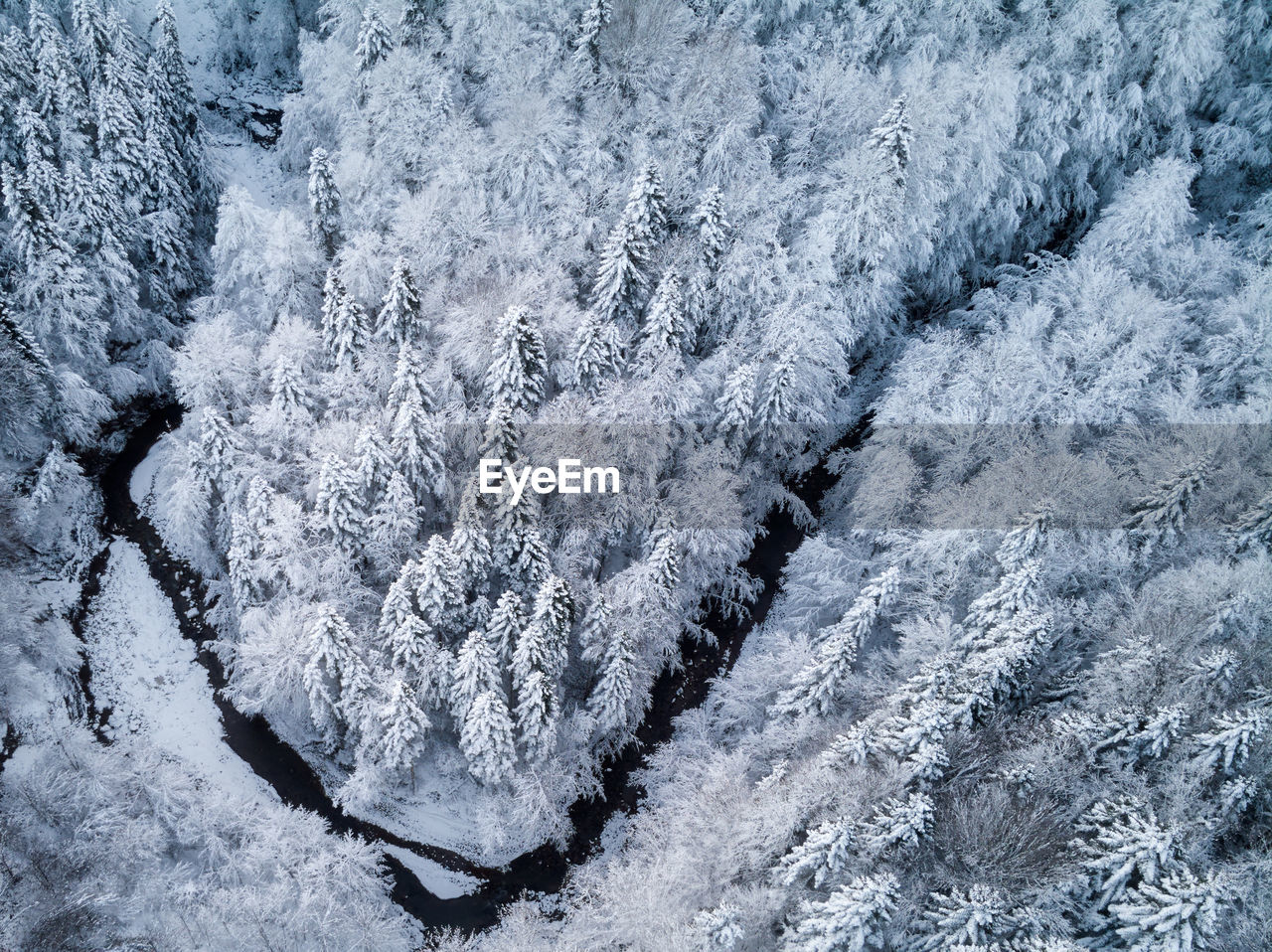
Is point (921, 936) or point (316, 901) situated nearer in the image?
point (921, 936)

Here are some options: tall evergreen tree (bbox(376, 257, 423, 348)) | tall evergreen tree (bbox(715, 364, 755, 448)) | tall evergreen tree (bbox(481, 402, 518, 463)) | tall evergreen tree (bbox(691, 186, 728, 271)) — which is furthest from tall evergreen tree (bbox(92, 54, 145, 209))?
tall evergreen tree (bbox(715, 364, 755, 448))

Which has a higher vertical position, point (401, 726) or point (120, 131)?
point (120, 131)

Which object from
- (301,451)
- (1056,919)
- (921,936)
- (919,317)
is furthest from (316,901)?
(919,317)

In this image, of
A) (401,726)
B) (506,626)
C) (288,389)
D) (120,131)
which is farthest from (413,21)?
(401,726)

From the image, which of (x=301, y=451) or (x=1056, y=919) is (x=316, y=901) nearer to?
(x=301, y=451)

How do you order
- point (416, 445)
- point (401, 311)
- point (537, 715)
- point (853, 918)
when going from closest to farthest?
point (853, 918), point (537, 715), point (416, 445), point (401, 311)

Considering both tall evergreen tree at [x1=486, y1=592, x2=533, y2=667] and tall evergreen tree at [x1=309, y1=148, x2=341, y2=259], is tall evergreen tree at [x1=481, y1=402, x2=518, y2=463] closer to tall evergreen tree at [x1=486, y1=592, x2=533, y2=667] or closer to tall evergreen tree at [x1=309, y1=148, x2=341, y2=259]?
tall evergreen tree at [x1=486, y1=592, x2=533, y2=667]

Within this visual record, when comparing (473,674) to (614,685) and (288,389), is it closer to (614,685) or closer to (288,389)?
(614,685)
